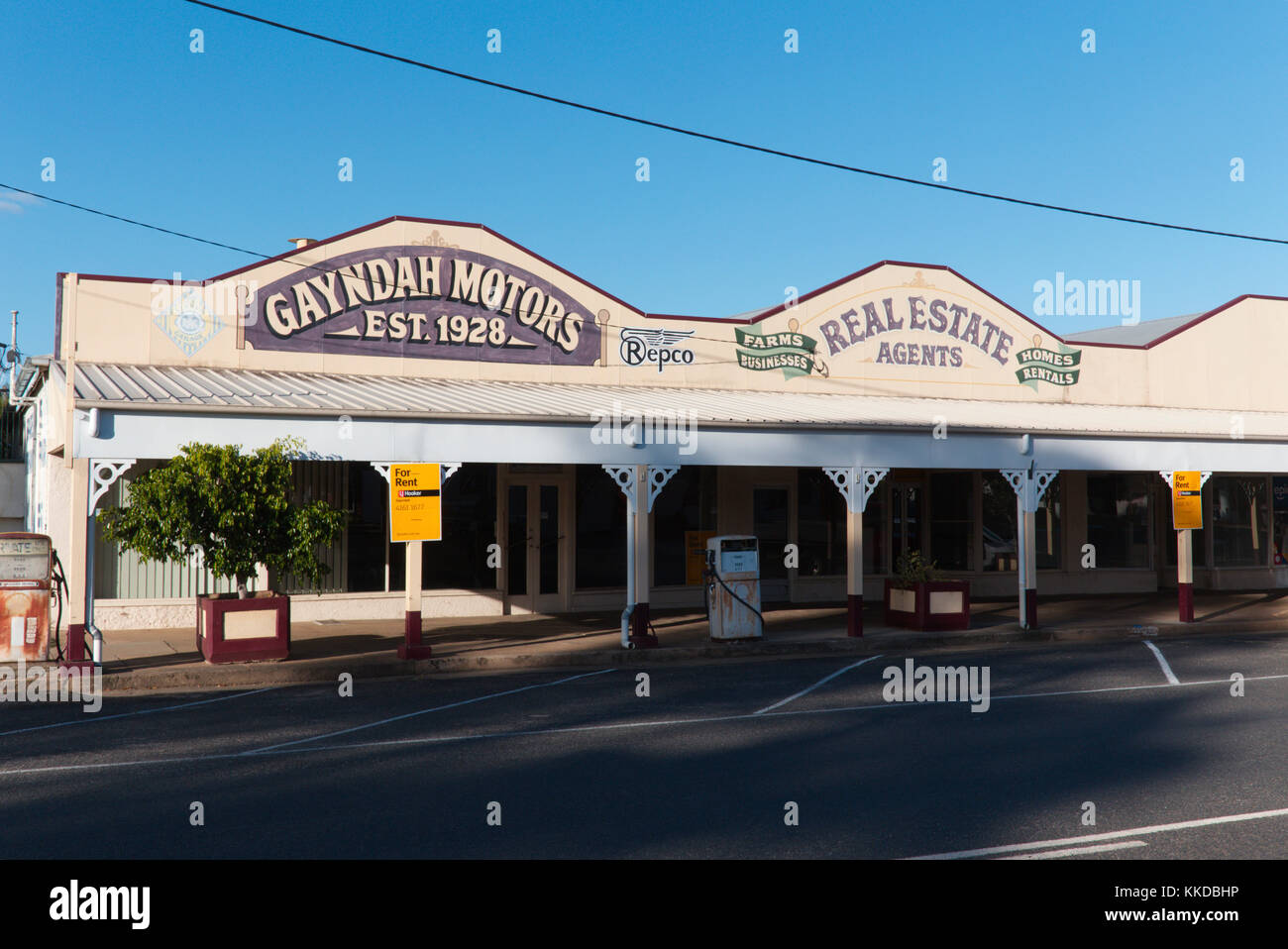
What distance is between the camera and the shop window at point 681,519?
2009 cm

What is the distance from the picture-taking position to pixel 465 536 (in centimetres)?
1872

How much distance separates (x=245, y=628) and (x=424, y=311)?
660 cm

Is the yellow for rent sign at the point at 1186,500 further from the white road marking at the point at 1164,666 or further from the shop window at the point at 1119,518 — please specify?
the shop window at the point at 1119,518

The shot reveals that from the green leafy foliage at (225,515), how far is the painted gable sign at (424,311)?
423 cm

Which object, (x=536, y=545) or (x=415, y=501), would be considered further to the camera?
(x=536, y=545)

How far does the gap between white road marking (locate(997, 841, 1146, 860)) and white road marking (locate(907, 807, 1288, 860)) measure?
0.08 metres

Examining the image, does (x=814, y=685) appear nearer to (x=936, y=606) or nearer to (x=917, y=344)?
(x=936, y=606)

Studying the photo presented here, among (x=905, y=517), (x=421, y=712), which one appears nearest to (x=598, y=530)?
(x=905, y=517)

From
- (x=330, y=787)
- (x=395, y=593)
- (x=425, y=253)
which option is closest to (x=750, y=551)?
(x=395, y=593)

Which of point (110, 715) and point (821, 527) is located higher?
point (821, 527)

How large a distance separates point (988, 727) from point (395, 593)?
1070 cm

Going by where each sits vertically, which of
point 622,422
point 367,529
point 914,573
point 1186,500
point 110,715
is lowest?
point 110,715

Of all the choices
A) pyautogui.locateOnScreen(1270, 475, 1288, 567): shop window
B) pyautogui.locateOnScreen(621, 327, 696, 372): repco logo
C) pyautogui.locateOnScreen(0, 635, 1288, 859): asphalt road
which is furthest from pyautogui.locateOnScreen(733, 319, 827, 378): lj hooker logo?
pyautogui.locateOnScreen(1270, 475, 1288, 567): shop window
